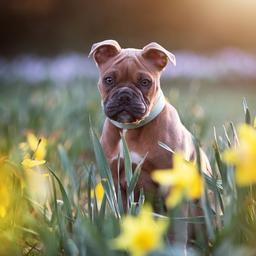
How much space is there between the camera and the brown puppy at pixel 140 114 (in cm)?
279

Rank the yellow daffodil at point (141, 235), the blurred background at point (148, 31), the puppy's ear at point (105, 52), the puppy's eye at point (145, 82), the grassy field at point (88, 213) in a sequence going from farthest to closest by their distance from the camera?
the blurred background at point (148, 31)
the puppy's ear at point (105, 52)
the puppy's eye at point (145, 82)
the grassy field at point (88, 213)
the yellow daffodil at point (141, 235)

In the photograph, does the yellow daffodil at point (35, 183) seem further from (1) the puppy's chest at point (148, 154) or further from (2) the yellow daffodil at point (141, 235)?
(2) the yellow daffodil at point (141, 235)

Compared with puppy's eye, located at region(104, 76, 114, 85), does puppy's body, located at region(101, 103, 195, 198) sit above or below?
below

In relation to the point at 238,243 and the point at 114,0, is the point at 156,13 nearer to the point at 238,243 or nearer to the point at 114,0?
the point at 114,0

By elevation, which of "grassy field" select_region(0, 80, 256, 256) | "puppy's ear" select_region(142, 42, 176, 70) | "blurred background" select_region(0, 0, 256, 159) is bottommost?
"grassy field" select_region(0, 80, 256, 256)

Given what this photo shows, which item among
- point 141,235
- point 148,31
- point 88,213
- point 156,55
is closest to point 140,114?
point 156,55

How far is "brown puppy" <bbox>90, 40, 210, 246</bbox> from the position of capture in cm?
279

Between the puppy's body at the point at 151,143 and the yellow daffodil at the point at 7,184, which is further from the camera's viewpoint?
the puppy's body at the point at 151,143

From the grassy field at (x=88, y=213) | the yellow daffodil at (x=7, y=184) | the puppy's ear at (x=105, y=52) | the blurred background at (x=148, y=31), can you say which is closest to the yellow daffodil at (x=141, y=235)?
the grassy field at (x=88, y=213)

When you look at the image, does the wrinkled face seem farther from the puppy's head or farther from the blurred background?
the blurred background

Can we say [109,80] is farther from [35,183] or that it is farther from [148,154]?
[35,183]

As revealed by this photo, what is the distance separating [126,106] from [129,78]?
6.6 inches

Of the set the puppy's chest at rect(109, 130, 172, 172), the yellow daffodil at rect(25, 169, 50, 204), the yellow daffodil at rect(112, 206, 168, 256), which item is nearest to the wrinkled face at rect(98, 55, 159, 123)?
the puppy's chest at rect(109, 130, 172, 172)

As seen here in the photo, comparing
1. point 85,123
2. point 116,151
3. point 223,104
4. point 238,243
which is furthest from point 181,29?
point 238,243
